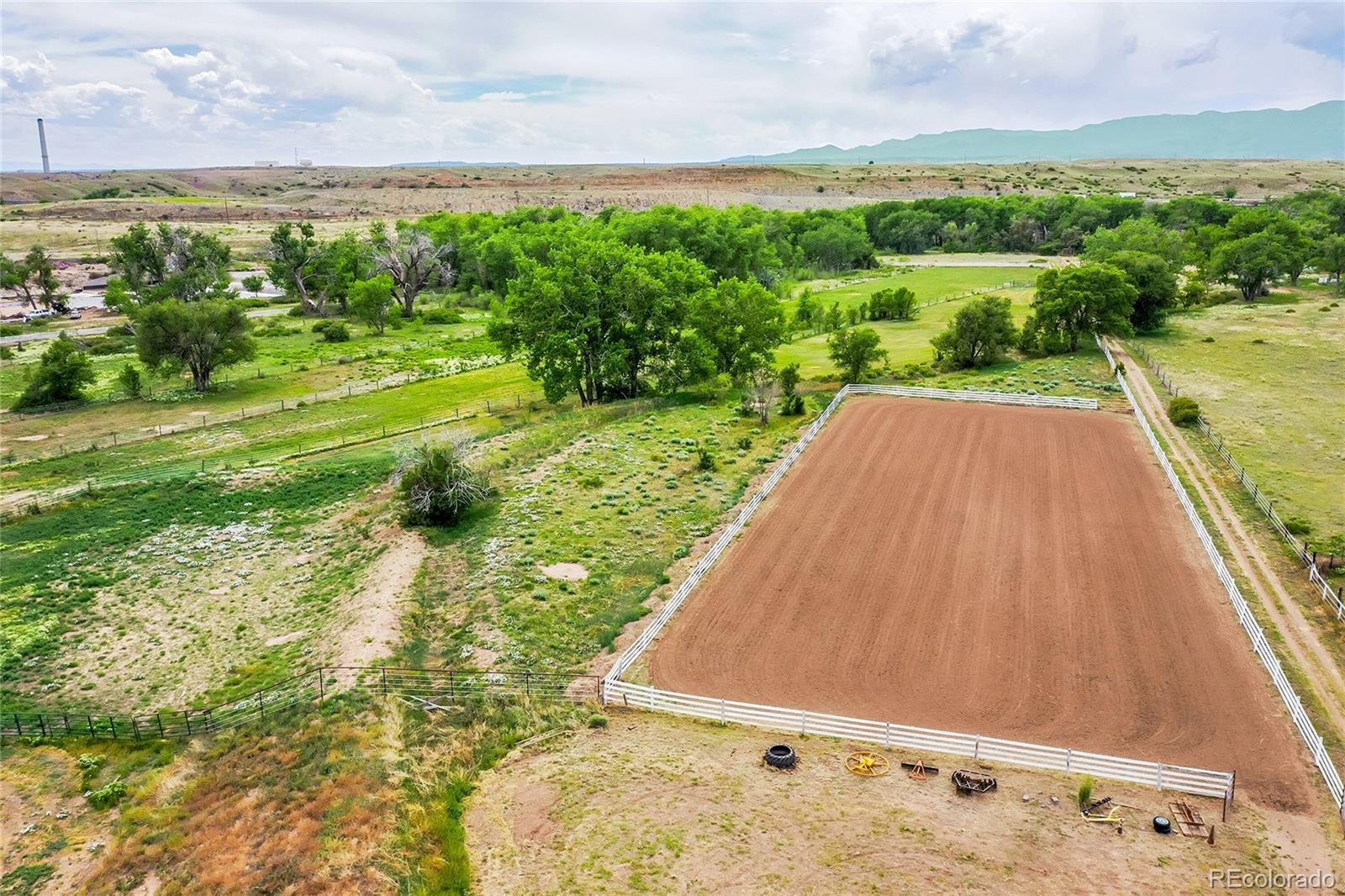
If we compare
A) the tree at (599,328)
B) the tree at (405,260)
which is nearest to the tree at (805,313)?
the tree at (599,328)

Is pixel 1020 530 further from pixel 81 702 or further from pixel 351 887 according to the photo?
pixel 81 702


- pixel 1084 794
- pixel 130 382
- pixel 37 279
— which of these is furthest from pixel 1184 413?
pixel 37 279

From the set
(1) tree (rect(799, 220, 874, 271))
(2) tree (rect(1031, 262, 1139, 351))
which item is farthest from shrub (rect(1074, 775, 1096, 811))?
(1) tree (rect(799, 220, 874, 271))

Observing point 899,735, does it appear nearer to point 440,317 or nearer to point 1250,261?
point 440,317

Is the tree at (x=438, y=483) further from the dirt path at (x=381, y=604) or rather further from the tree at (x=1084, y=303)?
the tree at (x=1084, y=303)

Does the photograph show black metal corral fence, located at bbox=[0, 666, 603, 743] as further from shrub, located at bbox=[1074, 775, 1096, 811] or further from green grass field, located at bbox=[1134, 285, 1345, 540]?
green grass field, located at bbox=[1134, 285, 1345, 540]

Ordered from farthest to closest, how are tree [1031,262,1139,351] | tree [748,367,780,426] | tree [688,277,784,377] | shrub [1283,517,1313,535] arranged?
tree [1031,262,1139,351] < tree [688,277,784,377] < tree [748,367,780,426] < shrub [1283,517,1313,535]
